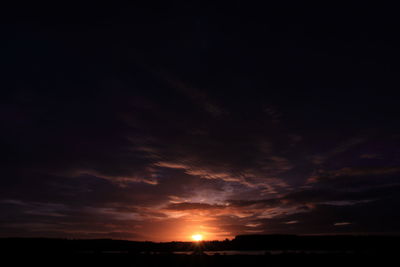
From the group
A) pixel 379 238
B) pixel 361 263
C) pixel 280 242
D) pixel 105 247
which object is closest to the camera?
pixel 361 263

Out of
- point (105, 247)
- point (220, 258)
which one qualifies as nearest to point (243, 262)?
point (220, 258)

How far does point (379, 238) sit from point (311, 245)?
24.1 ft

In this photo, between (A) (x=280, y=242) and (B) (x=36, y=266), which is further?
(A) (x=280, y=242)

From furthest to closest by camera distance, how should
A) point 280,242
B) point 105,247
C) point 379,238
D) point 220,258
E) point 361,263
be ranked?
point 105,247 < point 280,242 < point 379,238 < point 220,258 < point 361,263

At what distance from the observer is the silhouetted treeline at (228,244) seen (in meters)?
28.0

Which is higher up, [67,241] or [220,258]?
[67,241]

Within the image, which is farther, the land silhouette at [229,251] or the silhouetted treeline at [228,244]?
the silhouetted treeline at [228,244]

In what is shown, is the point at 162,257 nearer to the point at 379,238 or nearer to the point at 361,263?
the point at 361,263

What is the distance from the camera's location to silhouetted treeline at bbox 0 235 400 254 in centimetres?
2800

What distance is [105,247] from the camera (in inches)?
1363

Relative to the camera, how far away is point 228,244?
31906mm

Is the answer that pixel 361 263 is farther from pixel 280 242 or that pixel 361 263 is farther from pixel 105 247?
pixel 105 247

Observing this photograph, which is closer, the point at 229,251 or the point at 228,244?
the point at 229,251

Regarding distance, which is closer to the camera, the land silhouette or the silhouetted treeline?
the land silhouette
